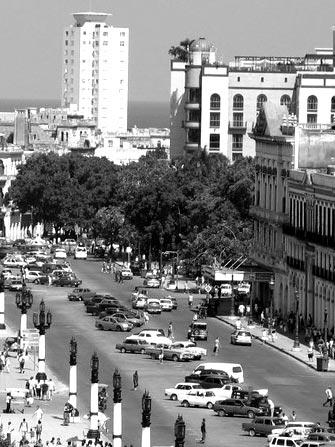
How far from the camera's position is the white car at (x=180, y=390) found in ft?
395

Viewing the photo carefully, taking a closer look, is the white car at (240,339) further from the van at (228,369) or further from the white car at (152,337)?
the van at (228,369)

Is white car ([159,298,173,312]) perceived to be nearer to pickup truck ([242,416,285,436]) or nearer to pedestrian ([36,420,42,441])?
pickup truck ([242,416,285,436])

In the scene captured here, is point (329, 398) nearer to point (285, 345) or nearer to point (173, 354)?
point (173, 354)

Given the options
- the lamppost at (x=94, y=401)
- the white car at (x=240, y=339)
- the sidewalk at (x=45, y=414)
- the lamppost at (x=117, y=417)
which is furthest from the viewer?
the white car at (x=240, y=339)

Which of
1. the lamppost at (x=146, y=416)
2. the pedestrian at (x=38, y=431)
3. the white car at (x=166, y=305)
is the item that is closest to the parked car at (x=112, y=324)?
the white car at (x=166, y=305)

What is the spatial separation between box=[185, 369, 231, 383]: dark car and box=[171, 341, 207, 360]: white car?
40.5ft

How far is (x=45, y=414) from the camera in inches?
4589

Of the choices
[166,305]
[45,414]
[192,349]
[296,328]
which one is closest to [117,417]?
[45,414]

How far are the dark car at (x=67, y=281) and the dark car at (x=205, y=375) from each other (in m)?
62.7

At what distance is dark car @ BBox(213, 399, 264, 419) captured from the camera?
11538cm

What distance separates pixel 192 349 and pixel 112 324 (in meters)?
16.8

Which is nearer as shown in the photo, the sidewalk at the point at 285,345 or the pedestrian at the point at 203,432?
the pedestrian at the point at 203,432

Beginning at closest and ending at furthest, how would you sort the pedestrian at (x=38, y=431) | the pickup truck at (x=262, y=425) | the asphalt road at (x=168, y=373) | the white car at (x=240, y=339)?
the pedestrian at (x=38, y=431) → the pickup truck at (x=262, y=425) → the asphalt road at (x=168, y=373) → the white car at (x=240, y=339)

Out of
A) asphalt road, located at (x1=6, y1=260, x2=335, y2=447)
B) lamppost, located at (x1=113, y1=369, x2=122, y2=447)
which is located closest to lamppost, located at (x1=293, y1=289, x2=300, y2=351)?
asphalt road, located at (x1=6, y1=260, x2=335, y2=447)
